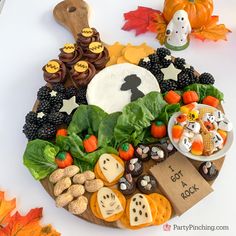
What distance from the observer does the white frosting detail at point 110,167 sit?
115 centimetres

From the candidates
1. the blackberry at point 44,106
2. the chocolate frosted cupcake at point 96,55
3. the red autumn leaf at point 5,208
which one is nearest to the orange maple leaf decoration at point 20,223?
the red autumn leaf at point 5,208

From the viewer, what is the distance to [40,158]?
120cm

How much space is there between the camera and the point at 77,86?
4.54 feet

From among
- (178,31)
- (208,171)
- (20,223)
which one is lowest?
(208,171)

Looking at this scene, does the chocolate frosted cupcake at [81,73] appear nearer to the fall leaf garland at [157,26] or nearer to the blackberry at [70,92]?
the blackberry at [70,92]

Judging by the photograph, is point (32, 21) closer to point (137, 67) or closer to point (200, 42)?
point (137, 67)

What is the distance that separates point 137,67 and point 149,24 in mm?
316

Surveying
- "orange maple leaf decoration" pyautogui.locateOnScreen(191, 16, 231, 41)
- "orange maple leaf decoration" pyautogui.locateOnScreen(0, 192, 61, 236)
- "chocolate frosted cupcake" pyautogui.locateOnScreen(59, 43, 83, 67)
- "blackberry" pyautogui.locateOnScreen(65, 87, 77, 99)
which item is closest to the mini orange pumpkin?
"orange maple leaf decoration" pyautogui.locateOnScreen(191, 16, 231, 41)

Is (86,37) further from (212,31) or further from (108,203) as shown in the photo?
(108,203)

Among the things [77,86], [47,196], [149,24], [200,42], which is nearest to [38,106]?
[77,86]

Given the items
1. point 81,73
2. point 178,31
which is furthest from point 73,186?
point 178,31

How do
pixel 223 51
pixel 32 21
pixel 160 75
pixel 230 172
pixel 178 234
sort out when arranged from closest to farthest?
pixel 178 234 < pixel 230 172 < pixel 160 75 < pixel 223 51 < pixel 32 21

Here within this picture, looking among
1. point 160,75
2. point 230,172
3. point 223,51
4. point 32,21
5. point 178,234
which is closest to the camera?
point 178,234

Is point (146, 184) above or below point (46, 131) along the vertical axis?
below
